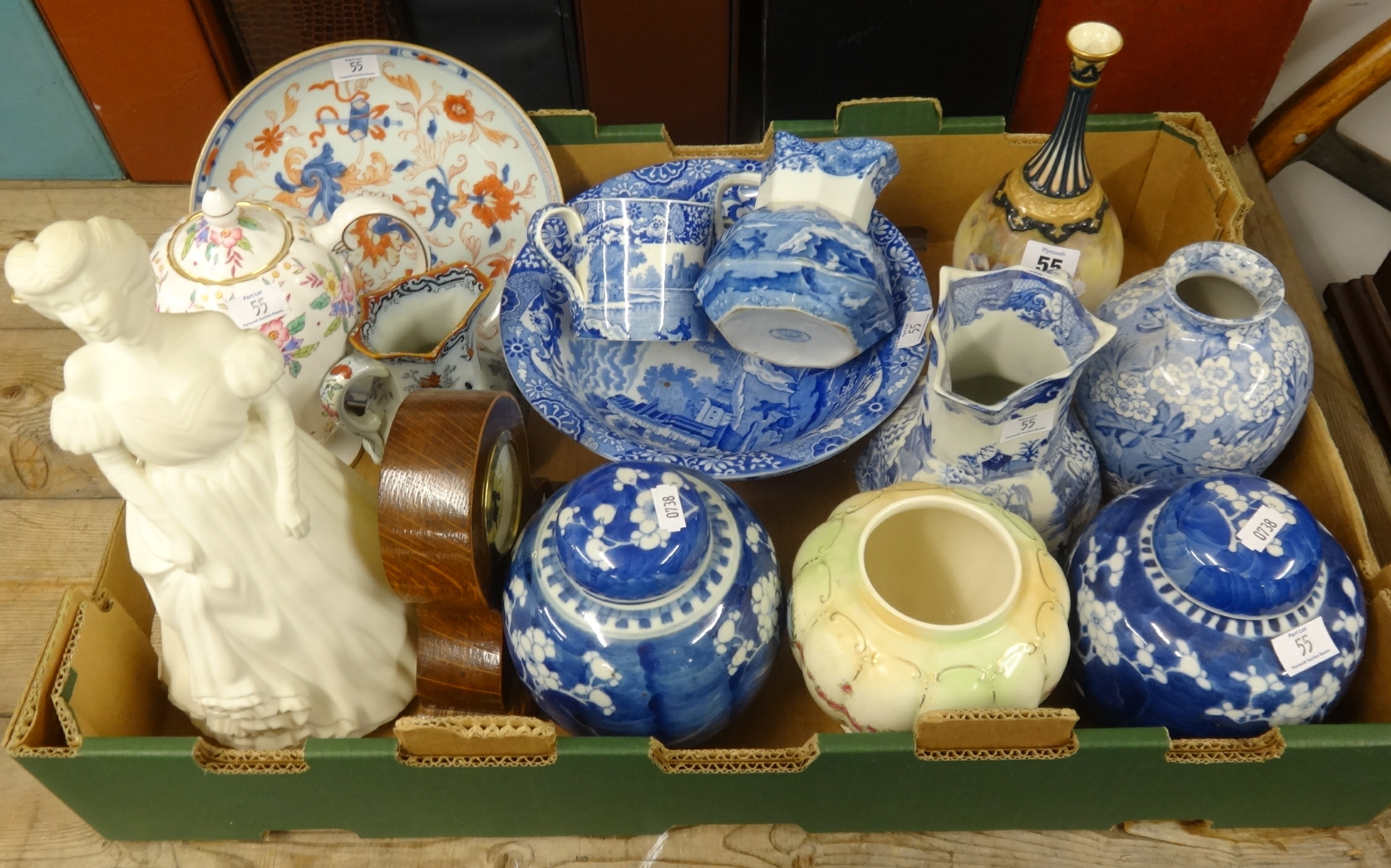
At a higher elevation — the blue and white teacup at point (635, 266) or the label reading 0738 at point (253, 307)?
the label reading 0738 at point (253, 307)

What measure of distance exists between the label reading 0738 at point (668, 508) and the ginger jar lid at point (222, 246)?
17.0 inches

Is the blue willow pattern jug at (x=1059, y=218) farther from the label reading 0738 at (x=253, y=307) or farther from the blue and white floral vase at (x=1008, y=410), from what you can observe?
the label reading 0738 at (x=253, y=307)

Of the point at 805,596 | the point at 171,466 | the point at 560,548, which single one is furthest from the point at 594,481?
the point at 171,466

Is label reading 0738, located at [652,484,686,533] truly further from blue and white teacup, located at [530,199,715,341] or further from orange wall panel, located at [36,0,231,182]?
orange wall panel, located at [36,0,231,182]

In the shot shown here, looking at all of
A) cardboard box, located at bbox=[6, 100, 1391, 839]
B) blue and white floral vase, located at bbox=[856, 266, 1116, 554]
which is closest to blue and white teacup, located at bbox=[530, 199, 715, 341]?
blue and white floral vase, located at bbox=[856, 266, 1116, 554]

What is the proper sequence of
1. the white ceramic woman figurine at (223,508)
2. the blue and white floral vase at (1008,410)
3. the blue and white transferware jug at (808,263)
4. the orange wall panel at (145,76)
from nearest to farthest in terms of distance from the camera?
the white ceramic woman figurine at (223,508) → the blue and white floral vase at (1008,410) → the blue and white transferware jug at (808,263) → the orange wall panel at (145,76)

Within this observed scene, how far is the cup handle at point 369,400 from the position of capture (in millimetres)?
911

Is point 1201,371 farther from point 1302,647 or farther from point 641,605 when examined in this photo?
point 641,605

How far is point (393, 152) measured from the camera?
1.16 metres

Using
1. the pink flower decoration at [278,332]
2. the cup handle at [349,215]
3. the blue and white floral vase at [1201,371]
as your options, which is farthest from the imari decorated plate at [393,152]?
the blue and white floral vase at [1201,371]

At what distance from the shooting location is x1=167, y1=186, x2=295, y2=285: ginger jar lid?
34.6 inches

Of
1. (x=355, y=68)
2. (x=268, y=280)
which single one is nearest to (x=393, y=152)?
(x=355, y=68)

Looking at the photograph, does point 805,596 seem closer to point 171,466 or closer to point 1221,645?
point 1221,645

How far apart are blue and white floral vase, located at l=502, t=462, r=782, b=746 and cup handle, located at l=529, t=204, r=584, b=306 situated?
286mm
